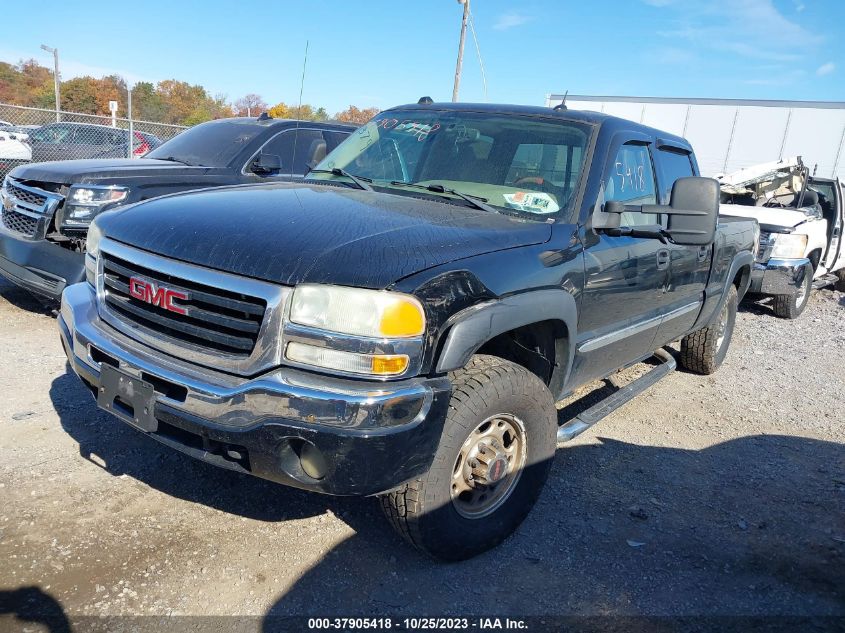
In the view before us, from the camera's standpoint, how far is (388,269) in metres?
2.31

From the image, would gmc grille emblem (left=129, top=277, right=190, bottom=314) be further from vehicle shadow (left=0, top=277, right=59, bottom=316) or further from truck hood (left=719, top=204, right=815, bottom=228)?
truck hood (left=719, top=204, right=815, bottom=228)

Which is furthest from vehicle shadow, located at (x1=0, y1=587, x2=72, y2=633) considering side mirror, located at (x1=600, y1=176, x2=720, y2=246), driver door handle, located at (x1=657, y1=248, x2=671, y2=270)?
driver door handle, located at (x1=657, y1=248, x2=671, y2=270)

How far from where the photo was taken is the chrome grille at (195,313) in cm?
234

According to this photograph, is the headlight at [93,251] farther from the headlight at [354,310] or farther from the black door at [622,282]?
the black door at [622,282]

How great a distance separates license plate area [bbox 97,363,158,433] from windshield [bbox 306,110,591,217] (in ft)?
5.40

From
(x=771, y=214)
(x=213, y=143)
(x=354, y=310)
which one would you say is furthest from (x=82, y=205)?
(x=771, y=214)

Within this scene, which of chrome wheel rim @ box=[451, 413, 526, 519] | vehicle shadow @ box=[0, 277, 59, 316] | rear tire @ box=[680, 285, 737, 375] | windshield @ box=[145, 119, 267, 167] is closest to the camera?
chrome wheel rim @ box=[451, 413, 526, 519]

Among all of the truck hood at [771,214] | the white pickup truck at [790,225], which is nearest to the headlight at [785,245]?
the white pickup truck at [790,225]

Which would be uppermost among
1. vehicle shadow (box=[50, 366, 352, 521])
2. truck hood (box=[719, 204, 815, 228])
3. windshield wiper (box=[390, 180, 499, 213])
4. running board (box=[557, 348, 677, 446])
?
windshield wiper (box=[390, 180, 499, 213])

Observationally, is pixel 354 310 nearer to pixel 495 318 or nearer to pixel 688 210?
pixel 495 318

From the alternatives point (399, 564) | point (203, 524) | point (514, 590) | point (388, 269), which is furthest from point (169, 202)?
point (514, 590)

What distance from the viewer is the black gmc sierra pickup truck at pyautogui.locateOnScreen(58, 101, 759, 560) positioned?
2262 millimetres

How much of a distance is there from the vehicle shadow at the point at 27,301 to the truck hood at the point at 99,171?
3.74 ft

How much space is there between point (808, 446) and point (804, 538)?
4.86 ft
